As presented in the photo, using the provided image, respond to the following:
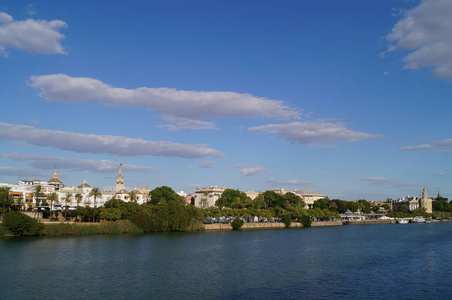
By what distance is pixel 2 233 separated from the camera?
270 ft

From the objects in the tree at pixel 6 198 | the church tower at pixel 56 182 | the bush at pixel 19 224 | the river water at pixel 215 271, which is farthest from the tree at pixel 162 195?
the river water at pixel 215 271

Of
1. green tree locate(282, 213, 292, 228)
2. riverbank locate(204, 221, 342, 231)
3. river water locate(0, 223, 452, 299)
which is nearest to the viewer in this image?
river water locate(0, 223, 452, 299)

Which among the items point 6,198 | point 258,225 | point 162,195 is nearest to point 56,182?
point 162,195

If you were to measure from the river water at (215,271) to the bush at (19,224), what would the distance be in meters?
8.37

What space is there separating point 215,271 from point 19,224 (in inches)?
2123

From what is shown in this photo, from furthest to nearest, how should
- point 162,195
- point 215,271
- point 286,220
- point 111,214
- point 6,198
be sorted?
1. point 162,195
2. point 286,220
3. point 6,198
4. point 111,214
5. point 215,271

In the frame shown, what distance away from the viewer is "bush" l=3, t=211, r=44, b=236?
8231 cm

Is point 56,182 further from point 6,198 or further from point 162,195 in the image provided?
point 6,198

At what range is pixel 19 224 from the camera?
82688 mm

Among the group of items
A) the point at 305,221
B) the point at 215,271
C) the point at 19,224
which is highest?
the point at 19,224

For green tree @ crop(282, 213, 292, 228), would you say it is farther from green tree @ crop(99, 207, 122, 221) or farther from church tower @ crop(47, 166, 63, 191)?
church tower @ crop(47, 166, 63, 191)

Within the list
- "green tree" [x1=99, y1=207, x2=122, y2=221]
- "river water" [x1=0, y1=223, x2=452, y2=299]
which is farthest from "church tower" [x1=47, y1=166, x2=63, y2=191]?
"river water" [x1=0, y1=223, x2=452, y2=299]

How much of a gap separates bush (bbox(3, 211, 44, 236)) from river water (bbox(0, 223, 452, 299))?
8.37 m

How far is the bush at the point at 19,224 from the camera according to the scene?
8231cm
